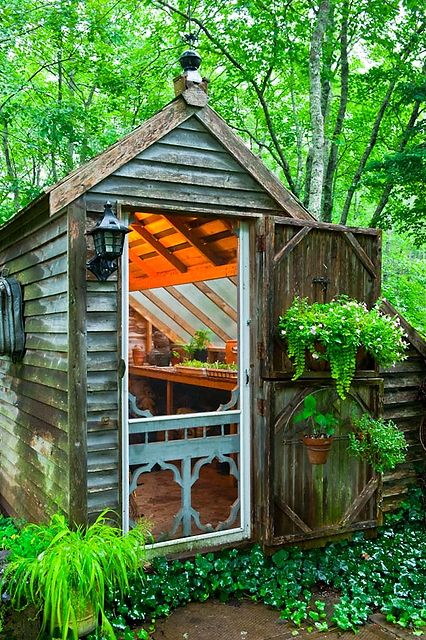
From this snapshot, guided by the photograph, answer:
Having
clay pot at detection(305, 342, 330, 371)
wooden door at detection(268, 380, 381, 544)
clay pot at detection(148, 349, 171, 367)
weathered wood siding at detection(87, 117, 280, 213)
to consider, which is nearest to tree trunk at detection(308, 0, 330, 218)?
weathered wood siding at detection(87, 117, 280, 213)

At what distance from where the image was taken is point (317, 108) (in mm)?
6586

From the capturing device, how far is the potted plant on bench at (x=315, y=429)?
375 centimetres

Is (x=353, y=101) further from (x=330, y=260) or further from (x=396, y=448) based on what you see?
(x=396, y=448)

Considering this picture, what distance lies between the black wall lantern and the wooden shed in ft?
0.31

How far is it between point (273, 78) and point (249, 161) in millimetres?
5877

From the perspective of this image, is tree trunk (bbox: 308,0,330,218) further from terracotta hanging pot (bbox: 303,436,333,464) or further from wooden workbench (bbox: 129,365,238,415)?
terracotta hanging pot (bbox: 303,436,333,464)

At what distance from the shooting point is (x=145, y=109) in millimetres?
9367

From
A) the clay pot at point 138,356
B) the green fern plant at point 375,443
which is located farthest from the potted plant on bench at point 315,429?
the clay pot at point 138,356

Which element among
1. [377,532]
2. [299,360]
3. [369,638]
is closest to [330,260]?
[299,360]

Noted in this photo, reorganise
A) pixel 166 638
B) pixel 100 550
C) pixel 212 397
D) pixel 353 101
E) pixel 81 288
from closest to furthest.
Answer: pixel 100 550 < pixel 166 638 < pixel 81 288 < pixel 212 397 < pixel 353 101

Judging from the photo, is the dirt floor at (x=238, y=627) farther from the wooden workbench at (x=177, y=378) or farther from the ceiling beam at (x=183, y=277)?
the ceiling beam at (x=183, y=277)

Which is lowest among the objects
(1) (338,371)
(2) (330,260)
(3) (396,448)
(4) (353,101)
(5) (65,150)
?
(3) (396,448)

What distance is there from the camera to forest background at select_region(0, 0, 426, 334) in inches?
269

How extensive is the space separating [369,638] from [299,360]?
5.32ft
